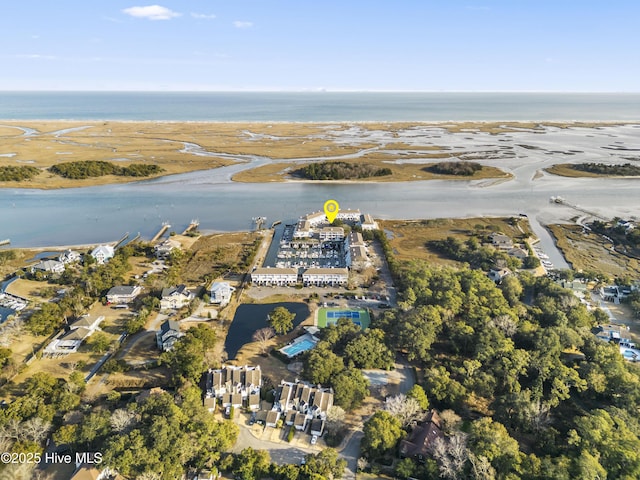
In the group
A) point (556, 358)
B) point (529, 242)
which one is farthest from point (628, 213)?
point (556, 358)

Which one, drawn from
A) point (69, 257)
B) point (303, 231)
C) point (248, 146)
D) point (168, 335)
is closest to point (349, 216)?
point (303, 231)

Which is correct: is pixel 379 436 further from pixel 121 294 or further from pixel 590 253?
pixel 590 253

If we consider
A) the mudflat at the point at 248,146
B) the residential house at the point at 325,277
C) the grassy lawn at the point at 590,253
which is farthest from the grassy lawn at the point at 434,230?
the mudflat at the point at 248,146

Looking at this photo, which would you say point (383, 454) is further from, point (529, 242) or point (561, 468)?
point (529, 242)

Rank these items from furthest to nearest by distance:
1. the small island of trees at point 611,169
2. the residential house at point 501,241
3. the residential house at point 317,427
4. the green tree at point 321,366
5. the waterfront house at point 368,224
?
the small island of trees at point 611,169, the waterfront house at point 368,224, the residential house at point 501,241, the green tree at point 321,366, the residential house at point 317,427

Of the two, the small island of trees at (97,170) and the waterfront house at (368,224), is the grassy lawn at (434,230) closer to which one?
the waterfront house at (368,224)

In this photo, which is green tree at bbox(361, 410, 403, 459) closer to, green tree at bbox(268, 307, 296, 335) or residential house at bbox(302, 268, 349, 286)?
green tree at bbox(268, 307, 296, 335)
